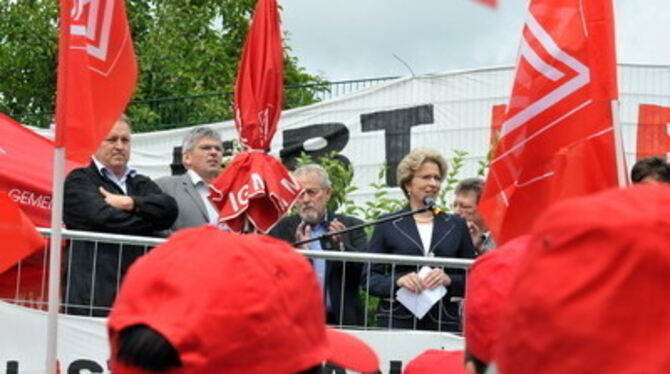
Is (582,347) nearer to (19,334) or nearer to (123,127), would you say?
(19,334)

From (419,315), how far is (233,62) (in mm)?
15126

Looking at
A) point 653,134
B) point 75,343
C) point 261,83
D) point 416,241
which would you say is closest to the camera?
point 75,343

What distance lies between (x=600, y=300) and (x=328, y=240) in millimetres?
6050

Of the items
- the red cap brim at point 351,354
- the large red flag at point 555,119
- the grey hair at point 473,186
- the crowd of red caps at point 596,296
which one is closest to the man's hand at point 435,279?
the grey hair at point 473,186

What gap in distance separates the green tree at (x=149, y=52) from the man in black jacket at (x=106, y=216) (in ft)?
39.0

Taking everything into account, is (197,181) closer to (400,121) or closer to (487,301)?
(400,121)

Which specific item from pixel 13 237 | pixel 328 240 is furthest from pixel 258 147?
pixel 13 237

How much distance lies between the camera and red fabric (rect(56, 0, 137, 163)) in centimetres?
557

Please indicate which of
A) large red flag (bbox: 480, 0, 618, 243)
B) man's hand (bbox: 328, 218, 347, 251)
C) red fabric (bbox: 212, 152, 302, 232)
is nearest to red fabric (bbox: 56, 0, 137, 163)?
large red flag (bbox: 480, 0, 618, 243)

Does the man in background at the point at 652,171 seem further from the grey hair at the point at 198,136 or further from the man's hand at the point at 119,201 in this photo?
the grey hair at the point at 198,136

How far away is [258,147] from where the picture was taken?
8.11 m

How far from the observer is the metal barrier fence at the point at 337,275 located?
6.88 meters

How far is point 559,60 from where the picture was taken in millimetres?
5277

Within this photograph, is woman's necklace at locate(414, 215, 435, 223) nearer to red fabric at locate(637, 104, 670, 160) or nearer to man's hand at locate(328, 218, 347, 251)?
man's hand at locate(328, 218, 347, 251)
